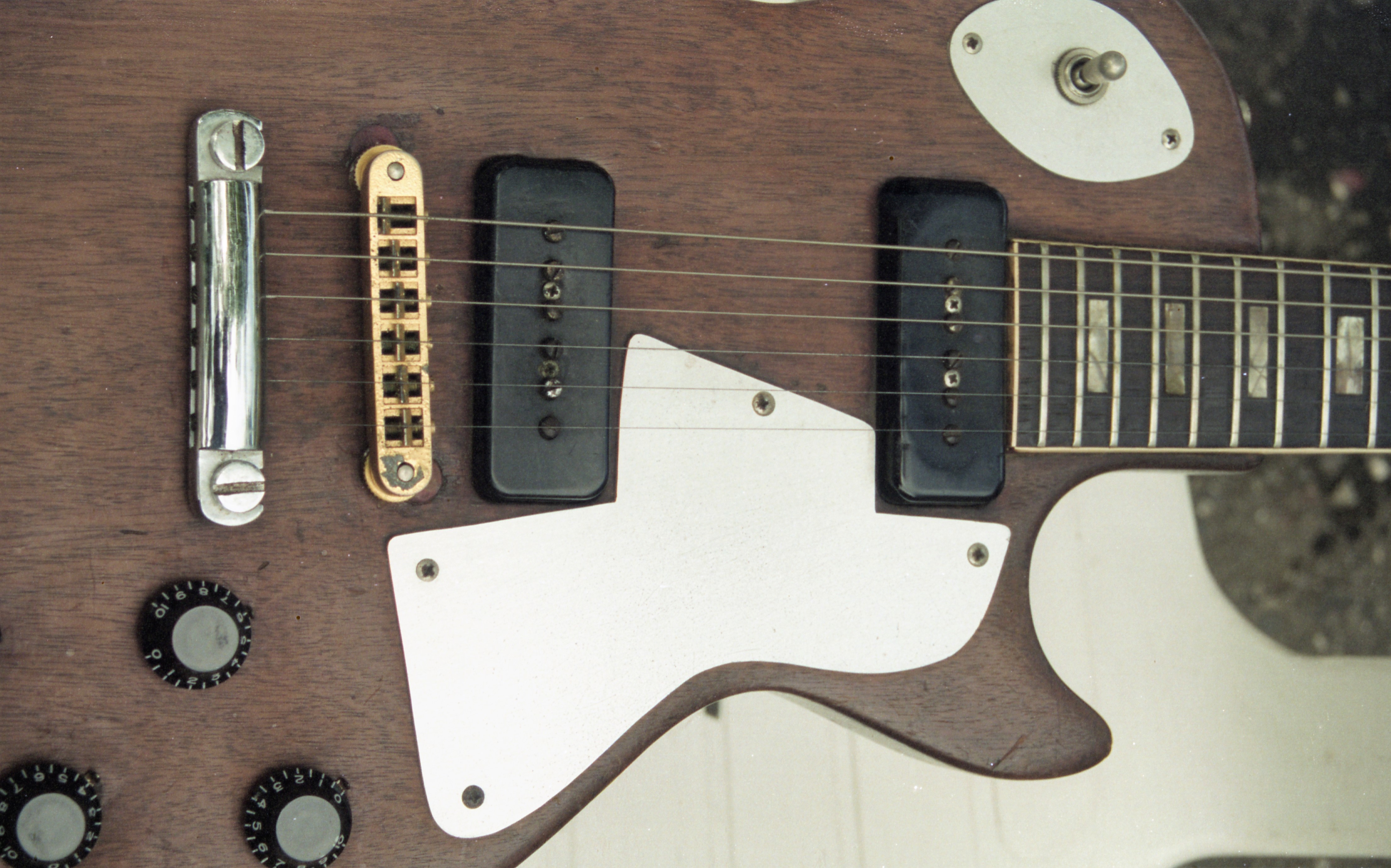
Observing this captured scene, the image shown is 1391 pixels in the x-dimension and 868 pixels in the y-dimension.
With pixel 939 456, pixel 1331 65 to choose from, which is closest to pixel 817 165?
pixel 939 456

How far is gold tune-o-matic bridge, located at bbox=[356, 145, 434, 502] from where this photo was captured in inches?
28.0

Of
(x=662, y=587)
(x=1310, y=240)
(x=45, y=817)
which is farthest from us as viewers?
(x=1310, y=240)

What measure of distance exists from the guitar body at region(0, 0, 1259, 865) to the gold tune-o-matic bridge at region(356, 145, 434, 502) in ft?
0.07

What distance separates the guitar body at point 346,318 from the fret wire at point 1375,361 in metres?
0.34

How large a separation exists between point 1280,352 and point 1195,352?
0.08 m

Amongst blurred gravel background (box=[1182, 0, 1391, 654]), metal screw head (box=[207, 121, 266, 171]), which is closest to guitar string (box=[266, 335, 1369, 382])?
metal screw head (box=[207, 121, 266, 171])

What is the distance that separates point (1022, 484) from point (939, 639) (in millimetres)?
139

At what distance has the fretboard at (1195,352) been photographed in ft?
2.82

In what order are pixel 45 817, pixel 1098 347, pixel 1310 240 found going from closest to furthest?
pixel 45 817, pixel 1098 347, pixel 1310 240

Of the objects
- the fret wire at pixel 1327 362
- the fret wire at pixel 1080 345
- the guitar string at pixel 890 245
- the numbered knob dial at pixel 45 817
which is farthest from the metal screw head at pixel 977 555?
the numbered knob dial at pixel 45 817

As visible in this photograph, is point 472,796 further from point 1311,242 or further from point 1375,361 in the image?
point 1311,242

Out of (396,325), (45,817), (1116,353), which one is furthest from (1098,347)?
(45,817)

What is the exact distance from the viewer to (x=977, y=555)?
848 mm

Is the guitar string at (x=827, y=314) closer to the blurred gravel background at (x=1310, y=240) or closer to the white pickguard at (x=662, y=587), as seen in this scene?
the white pickguard at (x=662, y=587)
